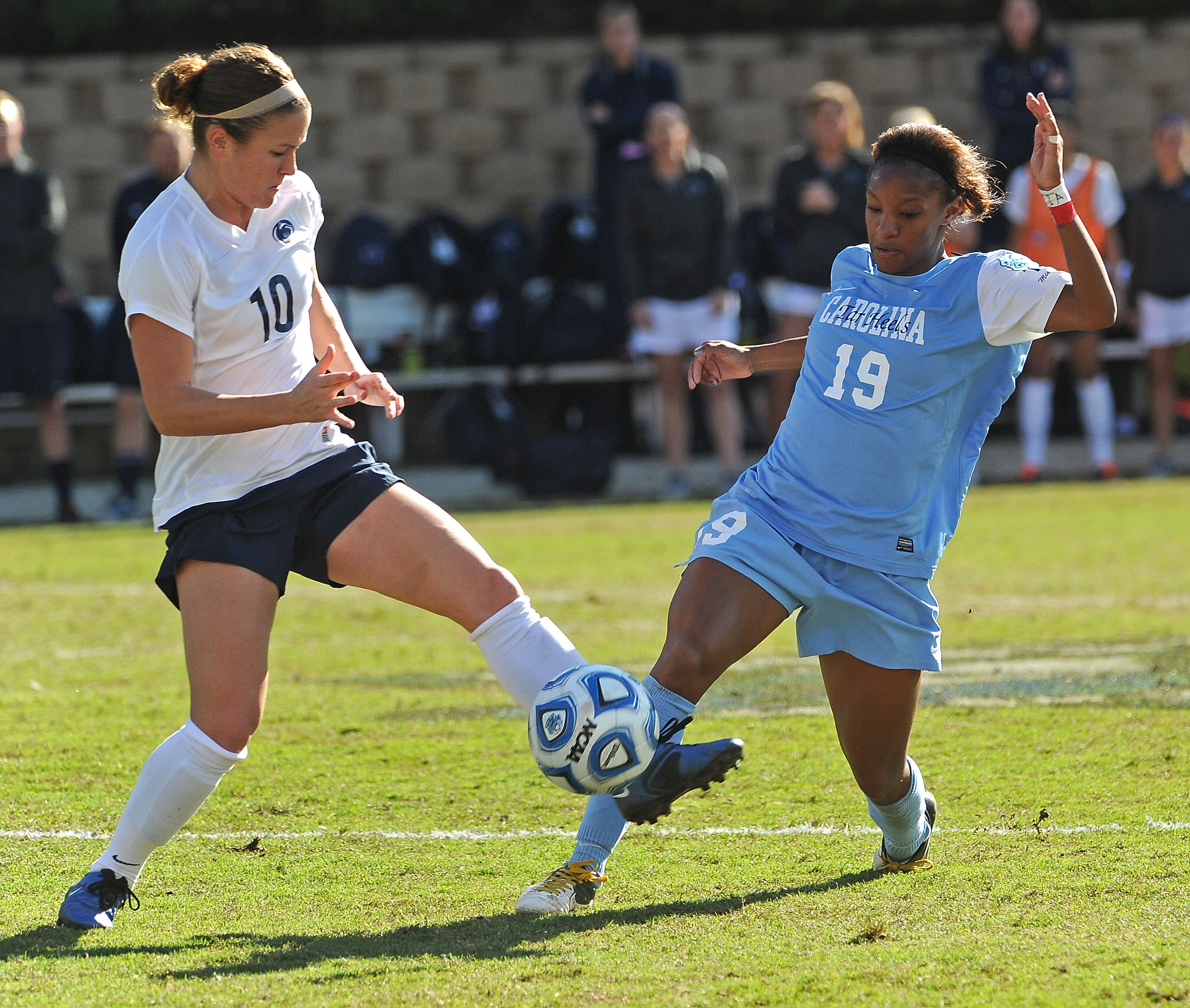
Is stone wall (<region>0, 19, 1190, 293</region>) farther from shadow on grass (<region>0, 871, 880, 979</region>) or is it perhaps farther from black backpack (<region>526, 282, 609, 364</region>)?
shadow on grass (<region>0, 871, 880, 979</region>)

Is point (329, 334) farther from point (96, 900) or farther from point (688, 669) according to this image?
point (96, 900)

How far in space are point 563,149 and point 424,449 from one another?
10.1 feet

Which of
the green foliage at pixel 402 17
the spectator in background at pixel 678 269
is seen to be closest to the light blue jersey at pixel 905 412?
the spectator in background at pixel 678 269

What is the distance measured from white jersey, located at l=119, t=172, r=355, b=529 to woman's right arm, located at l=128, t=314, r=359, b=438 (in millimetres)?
47

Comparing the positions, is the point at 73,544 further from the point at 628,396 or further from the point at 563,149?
the point at 563,149

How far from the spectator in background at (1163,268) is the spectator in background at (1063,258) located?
290 millimetres

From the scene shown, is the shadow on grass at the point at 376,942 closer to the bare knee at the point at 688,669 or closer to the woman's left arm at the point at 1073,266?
the bare knee at the point at 688,669

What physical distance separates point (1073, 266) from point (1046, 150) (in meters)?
0.28

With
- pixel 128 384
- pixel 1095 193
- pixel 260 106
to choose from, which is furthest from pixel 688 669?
pixel 1095 193

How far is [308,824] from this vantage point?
465cm

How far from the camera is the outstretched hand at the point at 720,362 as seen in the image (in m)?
4.25

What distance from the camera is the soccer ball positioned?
3588mm

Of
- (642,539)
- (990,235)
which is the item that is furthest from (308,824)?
(990,235)

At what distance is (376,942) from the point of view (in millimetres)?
3674
